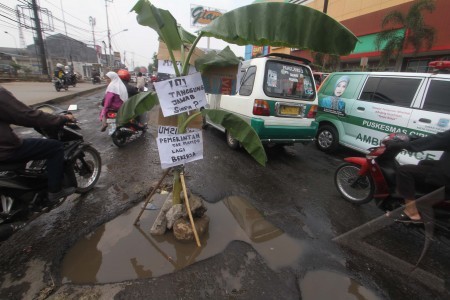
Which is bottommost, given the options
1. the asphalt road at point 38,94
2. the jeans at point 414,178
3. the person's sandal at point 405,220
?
the person's sandal at point 405,220

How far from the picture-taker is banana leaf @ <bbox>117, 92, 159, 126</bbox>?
2.90 metres

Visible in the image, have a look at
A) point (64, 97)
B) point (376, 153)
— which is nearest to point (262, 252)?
point (376, 153)

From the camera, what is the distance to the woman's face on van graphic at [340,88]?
599 centimetres

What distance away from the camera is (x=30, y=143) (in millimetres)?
2592

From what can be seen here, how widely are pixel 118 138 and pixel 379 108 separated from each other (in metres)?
5.84

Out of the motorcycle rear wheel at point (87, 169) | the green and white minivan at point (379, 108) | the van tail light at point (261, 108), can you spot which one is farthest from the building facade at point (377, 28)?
the motorcycle rear wheel at point (87, 169)

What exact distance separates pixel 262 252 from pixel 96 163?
290 cm

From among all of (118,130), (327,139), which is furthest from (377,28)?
(118,130)

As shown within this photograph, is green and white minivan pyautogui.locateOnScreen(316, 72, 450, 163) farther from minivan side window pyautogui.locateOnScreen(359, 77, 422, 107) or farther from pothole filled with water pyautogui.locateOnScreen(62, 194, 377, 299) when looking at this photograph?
pothole filled with water pyautogui.locateOnScreen(62, 194, 377, 299)

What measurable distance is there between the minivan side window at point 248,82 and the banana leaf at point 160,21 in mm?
2472

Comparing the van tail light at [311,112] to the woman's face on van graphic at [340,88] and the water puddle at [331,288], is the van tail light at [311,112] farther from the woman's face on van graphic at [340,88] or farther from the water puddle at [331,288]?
the water puddle at [331,288]

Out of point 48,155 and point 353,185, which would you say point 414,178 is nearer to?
point 353,185

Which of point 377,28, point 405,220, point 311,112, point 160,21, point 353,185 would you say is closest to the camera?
point 160,21

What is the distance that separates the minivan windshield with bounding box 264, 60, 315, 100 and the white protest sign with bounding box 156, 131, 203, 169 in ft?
8.17
